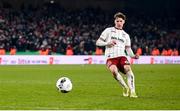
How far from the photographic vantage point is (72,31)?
50.7 metres

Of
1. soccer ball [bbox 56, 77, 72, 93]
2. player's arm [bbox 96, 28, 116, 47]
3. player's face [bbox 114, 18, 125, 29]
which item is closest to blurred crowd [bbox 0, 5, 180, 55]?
soccer ball [bbox 56, 77, 72, 93]

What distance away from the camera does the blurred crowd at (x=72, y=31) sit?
4631cm

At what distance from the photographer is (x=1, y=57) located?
40875 mm

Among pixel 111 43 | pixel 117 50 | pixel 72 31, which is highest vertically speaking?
pixel 72 31

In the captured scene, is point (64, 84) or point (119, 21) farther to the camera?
point (64, 84)

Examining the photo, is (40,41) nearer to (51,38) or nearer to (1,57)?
(51,38)

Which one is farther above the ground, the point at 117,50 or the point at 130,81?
the point at 117,50

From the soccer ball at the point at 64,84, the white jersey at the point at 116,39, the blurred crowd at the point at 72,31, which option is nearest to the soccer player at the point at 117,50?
the white jersey at the point at 116,39

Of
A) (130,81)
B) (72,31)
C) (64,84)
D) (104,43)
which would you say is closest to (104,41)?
(104,43)

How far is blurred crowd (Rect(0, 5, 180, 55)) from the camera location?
46312mm

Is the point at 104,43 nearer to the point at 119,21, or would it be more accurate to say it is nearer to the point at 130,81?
the point at 119,21

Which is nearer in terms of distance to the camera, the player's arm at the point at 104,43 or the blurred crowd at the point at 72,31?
the player's arm at the point at 104,43

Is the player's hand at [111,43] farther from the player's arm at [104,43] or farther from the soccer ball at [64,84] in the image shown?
the soccer ball at [64,84]

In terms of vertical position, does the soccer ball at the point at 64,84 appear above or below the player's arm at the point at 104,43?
below
